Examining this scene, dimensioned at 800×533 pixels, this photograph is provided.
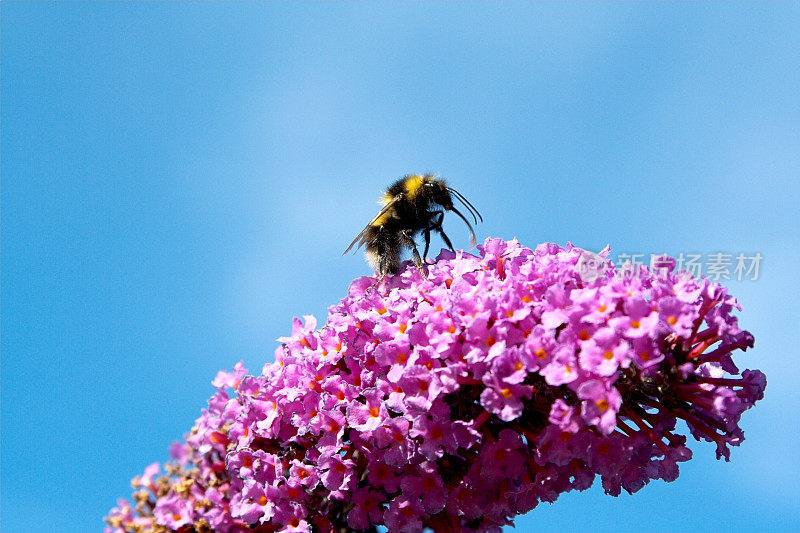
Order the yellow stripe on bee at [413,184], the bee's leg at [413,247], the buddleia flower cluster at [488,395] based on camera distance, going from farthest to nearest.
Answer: the yellow stripe on bee at [413,184]
the bee's leg at [413,247]
the buddleia flower cluster at [488,395]

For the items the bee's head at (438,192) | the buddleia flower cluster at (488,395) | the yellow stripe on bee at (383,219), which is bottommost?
the buddleia flower cluster at (488,395)

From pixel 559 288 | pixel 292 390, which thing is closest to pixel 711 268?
pixel 559 288

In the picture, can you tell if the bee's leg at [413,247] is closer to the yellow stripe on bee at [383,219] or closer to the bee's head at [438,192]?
the yellow stripe on bee at [383,219]

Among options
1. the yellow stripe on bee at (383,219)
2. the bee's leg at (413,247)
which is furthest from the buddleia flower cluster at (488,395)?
the yellow stripe on bee at (383,219)

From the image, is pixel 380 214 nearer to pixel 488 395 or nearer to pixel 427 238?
pixel 427 238

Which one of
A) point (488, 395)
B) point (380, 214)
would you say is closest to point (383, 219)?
point (380, 214)

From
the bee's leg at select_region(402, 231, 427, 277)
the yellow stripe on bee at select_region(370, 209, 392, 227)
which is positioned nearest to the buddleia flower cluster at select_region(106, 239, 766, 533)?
the bee's leg at select_region(402, 231, 427, 277)

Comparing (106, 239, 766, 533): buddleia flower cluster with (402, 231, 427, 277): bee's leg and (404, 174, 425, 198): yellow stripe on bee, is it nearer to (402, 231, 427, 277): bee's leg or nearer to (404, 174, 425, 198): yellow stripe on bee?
(402, 231, 427, 277): bee's leg
